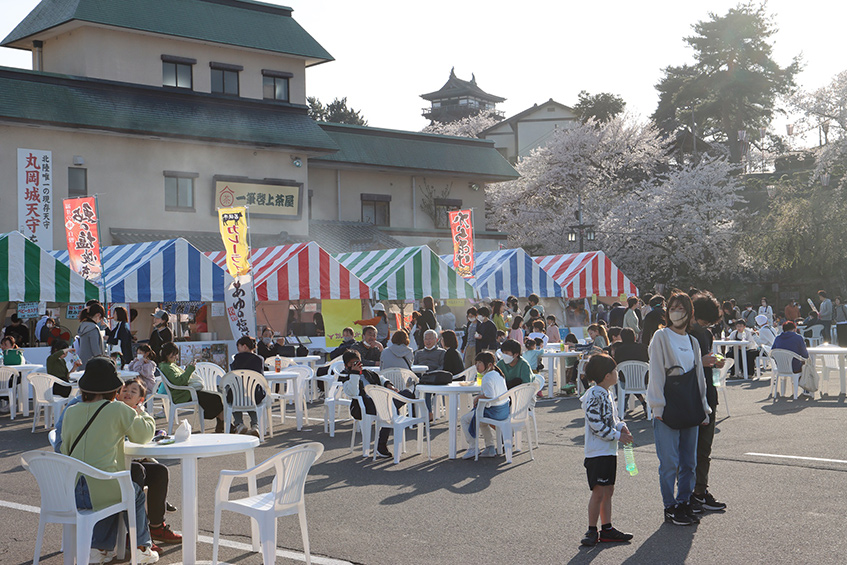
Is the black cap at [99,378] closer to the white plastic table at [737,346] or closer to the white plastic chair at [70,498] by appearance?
the white plastic chair at [70,498]

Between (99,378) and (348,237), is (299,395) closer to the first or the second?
(99,378)

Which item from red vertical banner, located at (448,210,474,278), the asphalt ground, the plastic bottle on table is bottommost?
the asphalt ground

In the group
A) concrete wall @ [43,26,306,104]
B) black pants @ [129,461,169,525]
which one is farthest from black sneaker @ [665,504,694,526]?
concrete wall @ [43,26,306,104]

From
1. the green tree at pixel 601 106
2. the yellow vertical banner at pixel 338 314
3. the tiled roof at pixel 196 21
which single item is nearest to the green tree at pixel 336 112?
the green tree at pixel 601 106

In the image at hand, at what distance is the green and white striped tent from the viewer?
67.9 ft

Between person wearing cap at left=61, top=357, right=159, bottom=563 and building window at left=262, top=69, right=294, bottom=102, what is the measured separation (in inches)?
1008

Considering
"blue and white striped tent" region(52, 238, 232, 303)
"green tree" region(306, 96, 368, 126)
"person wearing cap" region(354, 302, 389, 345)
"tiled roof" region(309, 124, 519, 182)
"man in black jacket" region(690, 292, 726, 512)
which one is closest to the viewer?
"man in black jacket" region(690, 292, 726, 512)

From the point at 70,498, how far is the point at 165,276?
12477 millimetres

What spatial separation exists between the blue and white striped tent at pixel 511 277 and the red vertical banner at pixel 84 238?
984 cm

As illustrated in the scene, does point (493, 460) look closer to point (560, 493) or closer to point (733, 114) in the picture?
point (560, 493)

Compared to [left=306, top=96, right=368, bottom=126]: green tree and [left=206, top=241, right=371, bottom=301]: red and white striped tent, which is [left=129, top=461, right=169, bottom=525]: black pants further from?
[left=306, top=96, right=368, bottom=126]: green tree

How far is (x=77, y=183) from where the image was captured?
82.3ft

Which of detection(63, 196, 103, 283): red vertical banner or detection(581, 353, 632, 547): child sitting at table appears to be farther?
detection(63, 196, 103, 283): red vertical banner

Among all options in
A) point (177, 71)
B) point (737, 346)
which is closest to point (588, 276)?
point (737, 346)
